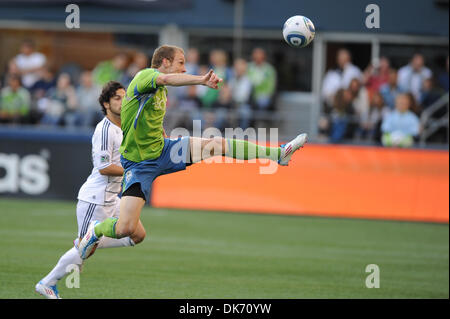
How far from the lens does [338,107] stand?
1769 cm

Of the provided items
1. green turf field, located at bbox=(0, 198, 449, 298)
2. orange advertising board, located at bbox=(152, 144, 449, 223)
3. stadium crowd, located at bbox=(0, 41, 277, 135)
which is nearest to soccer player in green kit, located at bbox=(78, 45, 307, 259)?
green turf field, located at bbox=(0, 198, 449, 298)

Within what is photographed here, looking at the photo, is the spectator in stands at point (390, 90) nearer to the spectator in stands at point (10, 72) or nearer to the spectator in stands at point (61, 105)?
the spectator in stands at point (61, 105)

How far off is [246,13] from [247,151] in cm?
1412

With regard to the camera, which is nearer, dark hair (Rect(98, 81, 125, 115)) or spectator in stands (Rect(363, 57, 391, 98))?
dark hair (Rect(98, 81, 125, 115))

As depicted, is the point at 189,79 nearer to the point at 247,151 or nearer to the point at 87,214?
the point at 247,151

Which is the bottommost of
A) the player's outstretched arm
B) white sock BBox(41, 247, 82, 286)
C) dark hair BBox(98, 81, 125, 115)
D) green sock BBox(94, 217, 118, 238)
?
white sock BBox(41, 247, 82, 286)

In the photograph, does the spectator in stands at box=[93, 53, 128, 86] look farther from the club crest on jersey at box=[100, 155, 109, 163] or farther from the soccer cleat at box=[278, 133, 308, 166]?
the soccer cleat at box=[278, 133, 308, 166]

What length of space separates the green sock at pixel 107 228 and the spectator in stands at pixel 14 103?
11457 mm

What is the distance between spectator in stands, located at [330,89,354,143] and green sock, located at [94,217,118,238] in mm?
9597

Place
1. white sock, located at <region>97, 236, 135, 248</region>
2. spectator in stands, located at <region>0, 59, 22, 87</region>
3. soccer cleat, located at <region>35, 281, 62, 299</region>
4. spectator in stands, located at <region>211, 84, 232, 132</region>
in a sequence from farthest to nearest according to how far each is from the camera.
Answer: spectator in stands, located at <region>0, 59, 22, 87</region>
spectator in stands, located at <region>211, 84, 232, 132</region>
white sock, located at <region>97, 236, 135, 248</region>
soccer cleat, located at <region>35, 281, 62, 299</region>

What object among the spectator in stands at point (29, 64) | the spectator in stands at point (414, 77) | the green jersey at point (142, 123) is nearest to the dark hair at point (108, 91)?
the green jersey at point (142, 123)

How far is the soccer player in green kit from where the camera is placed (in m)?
8.17

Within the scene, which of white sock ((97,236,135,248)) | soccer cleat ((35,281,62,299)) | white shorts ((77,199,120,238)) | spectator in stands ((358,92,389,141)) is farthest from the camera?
spectator in stands ((358,92,389,141))

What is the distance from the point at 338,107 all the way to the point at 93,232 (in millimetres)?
10196
